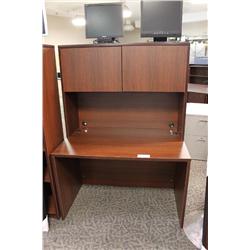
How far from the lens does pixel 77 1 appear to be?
5207mm

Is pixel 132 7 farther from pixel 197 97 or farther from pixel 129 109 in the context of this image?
pixel 129 109

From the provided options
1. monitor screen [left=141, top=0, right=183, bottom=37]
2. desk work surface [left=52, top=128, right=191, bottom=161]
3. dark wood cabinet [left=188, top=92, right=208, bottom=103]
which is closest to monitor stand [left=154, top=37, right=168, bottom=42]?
monitor screen [left=141, top=0, right=183, bottom=37]

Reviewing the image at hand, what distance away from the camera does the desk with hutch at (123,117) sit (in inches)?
74.6

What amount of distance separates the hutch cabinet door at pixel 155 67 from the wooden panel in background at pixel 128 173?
3.17 ft

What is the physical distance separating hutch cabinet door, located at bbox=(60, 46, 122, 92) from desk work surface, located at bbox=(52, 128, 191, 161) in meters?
0.51

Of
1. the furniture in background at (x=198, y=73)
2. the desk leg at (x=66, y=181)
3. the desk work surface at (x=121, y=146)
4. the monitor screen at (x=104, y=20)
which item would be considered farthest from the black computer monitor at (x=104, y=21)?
the furniture in background at (x=198, y=73)

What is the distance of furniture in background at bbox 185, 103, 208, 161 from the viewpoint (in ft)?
9.72

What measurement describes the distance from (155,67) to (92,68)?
551mm

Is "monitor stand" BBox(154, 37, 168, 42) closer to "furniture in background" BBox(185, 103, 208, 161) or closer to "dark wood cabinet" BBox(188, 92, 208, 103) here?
"furniture in background" BBox(185, 103, 208, 161)
